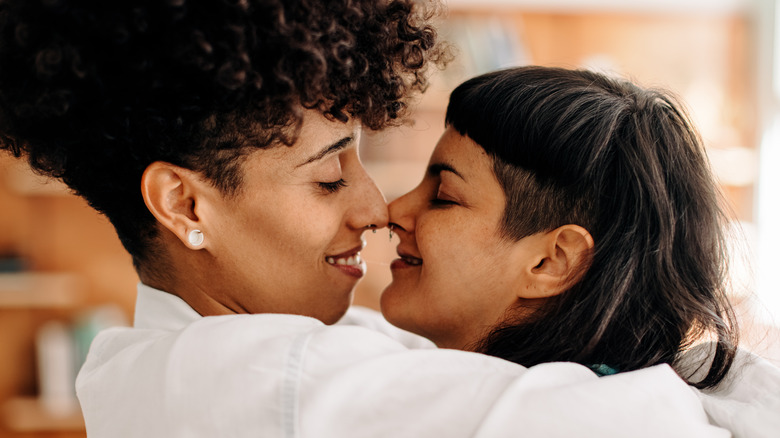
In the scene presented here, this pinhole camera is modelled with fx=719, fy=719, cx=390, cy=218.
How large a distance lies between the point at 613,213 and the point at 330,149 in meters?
0.51

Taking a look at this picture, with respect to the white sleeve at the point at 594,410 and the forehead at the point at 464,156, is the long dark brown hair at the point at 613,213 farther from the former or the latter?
the white sleeve at the point at 594,410

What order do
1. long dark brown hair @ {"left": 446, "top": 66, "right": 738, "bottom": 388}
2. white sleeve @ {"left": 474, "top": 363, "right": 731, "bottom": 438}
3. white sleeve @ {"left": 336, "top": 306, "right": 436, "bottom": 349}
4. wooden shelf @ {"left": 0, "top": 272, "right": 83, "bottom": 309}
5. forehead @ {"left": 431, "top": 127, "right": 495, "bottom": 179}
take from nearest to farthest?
white sleeve @ {"left": 474, "top": 363, "right": 731, "bottom": 438}
long dark brown hair @ {"left": 446, "top": 66, "right": 738, "bottom": 388}
forehead @ {"left": 431, "top": 127, "right": 495, "bottom": 179}
white sleeve @ {"left": 336, "top": 306, "right": 436, "bottom": 349}
wooden shelf @ {"left": 0, "top": 272, "right": 83, "bottom": 309}

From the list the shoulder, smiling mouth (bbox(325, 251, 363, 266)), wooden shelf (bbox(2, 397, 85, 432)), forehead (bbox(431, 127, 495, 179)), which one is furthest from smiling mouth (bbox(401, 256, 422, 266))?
wooden shelf (bbox(2, 397, 85, 432))

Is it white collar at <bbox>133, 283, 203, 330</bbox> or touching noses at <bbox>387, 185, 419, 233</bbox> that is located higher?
touching noses at <bbox>387, 185, 419, 233</bbox>

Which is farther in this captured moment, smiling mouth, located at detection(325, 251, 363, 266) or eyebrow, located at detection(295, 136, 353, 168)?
smiling mouth, located at detection(325, 251, 363, 266)

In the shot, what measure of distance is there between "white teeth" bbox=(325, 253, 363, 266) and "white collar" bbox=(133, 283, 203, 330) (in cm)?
28

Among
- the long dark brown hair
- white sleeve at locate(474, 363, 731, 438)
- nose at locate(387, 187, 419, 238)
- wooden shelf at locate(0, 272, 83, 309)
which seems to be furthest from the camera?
wooden shelf at locate(0, 272, 83, 309)

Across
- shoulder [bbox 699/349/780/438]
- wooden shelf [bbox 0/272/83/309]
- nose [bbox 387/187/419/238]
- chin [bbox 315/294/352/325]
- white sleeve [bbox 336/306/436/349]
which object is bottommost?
wooden shelf [bbox 0/272/83/309]

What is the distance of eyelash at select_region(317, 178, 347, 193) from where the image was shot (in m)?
1.34

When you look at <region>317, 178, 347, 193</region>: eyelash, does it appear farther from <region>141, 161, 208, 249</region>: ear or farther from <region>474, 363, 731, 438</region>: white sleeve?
<region>474, 363, 731, 438</region>: white sleeve

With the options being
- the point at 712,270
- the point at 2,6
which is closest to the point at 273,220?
the point at 2,6

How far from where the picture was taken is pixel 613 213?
1238mm

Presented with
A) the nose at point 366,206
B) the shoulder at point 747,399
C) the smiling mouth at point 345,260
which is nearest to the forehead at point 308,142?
the nose at point 366,206

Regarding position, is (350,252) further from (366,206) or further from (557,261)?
(557,261)
